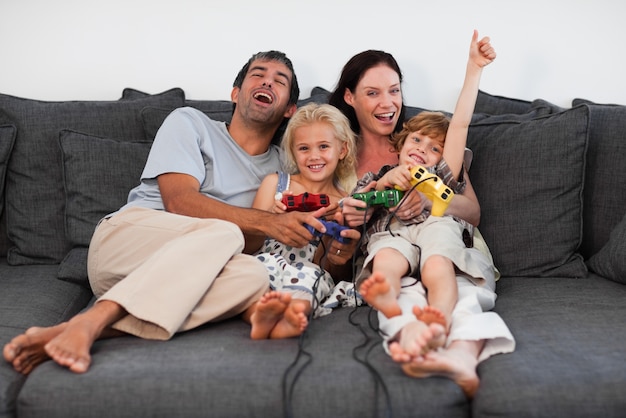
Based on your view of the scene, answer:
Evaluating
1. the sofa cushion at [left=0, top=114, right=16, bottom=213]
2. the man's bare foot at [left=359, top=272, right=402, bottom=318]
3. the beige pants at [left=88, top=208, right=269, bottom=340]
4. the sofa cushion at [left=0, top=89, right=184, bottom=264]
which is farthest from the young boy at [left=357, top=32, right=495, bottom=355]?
the sofa cushion at [left=0, top=114, right=16, bottom=213]

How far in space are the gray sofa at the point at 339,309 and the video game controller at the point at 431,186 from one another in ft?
1.08

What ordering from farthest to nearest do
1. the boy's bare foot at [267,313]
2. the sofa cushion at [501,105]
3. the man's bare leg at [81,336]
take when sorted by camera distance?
the sofa cushion at [501,105] < the boy's bare foot at [267,313] < the man's bare leg at [81,336]

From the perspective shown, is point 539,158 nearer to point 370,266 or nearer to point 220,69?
point 370,266

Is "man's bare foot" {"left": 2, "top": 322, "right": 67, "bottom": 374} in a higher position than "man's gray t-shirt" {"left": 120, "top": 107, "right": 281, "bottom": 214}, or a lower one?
lower

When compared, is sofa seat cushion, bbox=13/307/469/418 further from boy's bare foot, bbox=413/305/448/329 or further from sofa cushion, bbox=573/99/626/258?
sofa cushion, bbox=573/99/626/258

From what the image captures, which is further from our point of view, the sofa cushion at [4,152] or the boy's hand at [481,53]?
the sofa cushion at [4,152]

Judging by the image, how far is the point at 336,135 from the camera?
7.45ft

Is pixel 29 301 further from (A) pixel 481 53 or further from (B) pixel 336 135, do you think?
(A) pixel 481 53

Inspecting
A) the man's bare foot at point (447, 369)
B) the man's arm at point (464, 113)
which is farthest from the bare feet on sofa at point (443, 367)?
the man's arm at point (464, 113)

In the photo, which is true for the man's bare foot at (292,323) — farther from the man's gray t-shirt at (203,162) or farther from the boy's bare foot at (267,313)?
the man's gray t-shirt at (203,162)

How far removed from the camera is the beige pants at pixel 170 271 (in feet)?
5.64

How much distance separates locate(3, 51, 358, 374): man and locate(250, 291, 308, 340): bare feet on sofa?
130 mm

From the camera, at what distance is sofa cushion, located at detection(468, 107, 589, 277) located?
2207mm

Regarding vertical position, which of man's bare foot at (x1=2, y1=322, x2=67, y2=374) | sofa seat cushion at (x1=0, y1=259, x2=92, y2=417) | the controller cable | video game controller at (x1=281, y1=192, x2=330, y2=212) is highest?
video game controller at (x1=281, y1=192, x2=330, y2=212)
